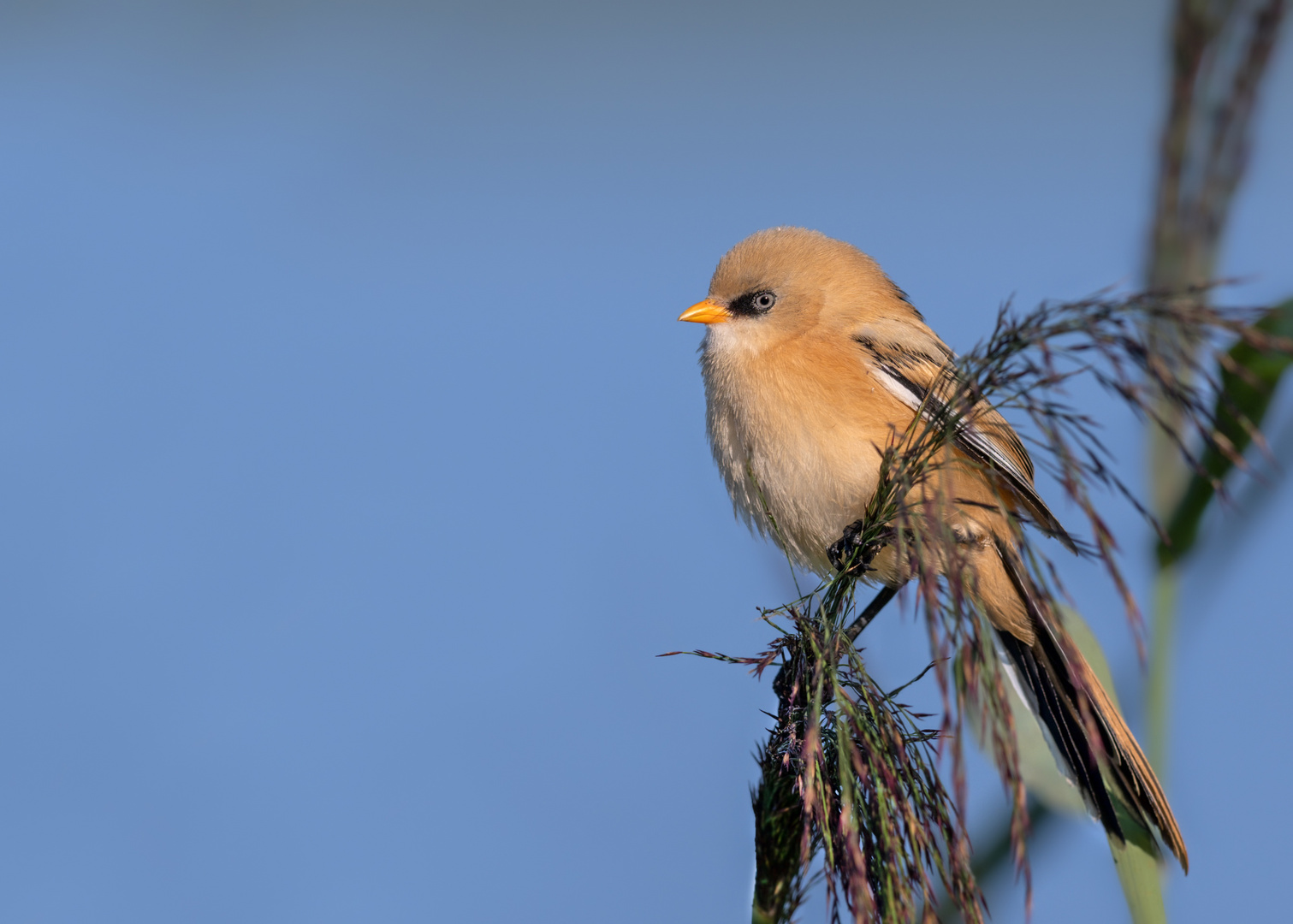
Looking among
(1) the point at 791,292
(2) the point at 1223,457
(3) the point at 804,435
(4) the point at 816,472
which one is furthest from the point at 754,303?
(2) the point at 1223,457

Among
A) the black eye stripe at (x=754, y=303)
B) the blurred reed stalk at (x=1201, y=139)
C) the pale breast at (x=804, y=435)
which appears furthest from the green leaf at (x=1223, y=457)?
the black eye stripe at (x=754, y=303)

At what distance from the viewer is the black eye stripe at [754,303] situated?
3.58 meters

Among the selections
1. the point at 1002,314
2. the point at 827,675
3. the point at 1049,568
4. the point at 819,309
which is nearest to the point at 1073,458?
the point at 1049,568

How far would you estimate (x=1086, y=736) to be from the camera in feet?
6.25

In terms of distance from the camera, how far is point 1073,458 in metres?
1.49

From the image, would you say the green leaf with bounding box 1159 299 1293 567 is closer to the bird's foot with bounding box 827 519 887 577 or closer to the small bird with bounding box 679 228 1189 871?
the small bird with bounding box 679 228 1189 871

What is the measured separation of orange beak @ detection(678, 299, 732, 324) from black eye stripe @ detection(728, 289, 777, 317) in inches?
1.2

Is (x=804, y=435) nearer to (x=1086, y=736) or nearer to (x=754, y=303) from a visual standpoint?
(x=754, y=303)

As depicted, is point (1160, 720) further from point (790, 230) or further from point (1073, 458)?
point (790, 230)

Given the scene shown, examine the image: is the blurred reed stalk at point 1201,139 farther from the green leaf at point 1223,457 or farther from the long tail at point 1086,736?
the long tail at point 1086,736

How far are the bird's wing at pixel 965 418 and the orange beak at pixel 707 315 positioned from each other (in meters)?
0.47

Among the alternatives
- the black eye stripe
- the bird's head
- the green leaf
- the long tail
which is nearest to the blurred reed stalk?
the green leaf

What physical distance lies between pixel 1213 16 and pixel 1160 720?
1.55 m

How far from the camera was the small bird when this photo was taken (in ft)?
8.50
